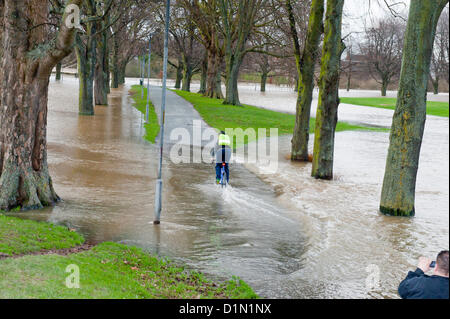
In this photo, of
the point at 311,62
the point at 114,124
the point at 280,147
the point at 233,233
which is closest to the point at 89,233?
the point at 233,233

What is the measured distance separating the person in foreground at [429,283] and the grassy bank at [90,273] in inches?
125

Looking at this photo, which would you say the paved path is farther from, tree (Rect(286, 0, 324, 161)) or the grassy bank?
the grassy bank

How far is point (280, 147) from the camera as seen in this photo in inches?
1104

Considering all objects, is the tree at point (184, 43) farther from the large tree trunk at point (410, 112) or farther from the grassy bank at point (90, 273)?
the grassy bank at point (90, 273)

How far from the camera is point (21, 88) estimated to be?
1171 cm

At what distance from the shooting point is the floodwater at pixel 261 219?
368 inches

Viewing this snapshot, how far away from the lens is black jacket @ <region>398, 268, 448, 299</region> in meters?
4.65

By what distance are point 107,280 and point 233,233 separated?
4.59 meters

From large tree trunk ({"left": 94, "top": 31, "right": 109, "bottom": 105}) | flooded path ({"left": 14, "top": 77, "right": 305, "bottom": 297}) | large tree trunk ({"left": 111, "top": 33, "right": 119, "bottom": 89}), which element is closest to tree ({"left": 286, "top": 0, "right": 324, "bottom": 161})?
flooded path ({"left": 14, "top": 77, "right": 305, "bottom": 297})

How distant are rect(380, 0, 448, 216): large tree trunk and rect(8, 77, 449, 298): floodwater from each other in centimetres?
67

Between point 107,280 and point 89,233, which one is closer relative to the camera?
point 107,280

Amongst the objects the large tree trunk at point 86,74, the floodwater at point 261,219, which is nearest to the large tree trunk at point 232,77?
the large tree trunk at point 86,74
